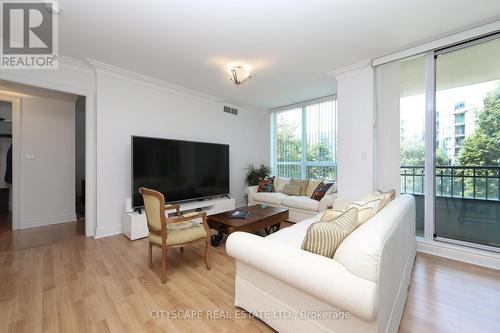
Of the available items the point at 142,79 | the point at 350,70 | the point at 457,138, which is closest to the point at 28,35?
the point at 142,79

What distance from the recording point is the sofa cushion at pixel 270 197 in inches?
181

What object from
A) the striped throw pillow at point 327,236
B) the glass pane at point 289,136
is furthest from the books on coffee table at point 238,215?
the glass pane at point 289,136

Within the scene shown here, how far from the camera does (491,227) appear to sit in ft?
8.86

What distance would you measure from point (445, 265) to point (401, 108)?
2081mm

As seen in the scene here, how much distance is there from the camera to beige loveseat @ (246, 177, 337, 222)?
3.96 m

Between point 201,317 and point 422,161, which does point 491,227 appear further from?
point 201,317

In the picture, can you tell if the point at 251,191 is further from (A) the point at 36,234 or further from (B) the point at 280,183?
(A) the point at 36,234

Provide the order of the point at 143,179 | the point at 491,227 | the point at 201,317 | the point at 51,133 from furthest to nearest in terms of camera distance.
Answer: the point at 51,133 → the point at 143,179 → the point at 491,227 → the point at 201,317

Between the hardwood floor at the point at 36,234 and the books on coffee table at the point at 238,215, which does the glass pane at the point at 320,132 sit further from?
the hardwood floor at the point at 36,234

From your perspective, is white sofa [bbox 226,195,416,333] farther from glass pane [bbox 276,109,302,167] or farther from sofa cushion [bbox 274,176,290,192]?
glass pane [bbox 276,109,302,167]

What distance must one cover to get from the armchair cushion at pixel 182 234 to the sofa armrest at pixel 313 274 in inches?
36.5

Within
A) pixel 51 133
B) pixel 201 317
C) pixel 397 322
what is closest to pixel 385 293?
pixel 397 322

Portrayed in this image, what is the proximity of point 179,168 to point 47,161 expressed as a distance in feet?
8.15

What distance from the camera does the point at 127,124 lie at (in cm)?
368
